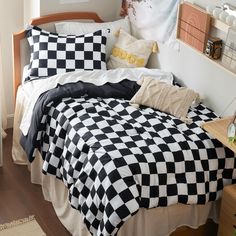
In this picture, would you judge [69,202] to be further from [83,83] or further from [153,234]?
[83,83]

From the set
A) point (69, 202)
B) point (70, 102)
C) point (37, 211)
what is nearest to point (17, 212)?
point (37, 211)

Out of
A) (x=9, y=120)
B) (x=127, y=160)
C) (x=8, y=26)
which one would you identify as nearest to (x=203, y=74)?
(x=127, y=160)

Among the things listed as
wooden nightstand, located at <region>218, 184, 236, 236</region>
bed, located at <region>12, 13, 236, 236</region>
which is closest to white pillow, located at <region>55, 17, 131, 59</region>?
bed, located at <region>12, 13, 236, 236</region>

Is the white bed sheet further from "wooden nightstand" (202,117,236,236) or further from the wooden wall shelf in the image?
the wooden wall shelf

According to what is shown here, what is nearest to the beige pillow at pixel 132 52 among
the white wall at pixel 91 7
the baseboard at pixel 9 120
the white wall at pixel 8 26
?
the white wall at pixel 91 7

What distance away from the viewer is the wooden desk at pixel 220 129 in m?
2.59

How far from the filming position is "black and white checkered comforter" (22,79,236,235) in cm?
254

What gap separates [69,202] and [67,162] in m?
0.24

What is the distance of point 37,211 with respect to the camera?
320 centimetres

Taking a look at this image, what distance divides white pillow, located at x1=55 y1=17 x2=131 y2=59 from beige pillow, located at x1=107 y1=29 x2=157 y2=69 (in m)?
0.08

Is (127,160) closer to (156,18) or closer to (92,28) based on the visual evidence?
(156,18)

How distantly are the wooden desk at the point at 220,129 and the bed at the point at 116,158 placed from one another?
0.09 m

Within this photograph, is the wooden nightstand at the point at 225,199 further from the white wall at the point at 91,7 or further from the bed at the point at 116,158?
the white wall at the point at 91,7

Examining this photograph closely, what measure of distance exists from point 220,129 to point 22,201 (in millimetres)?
1366
